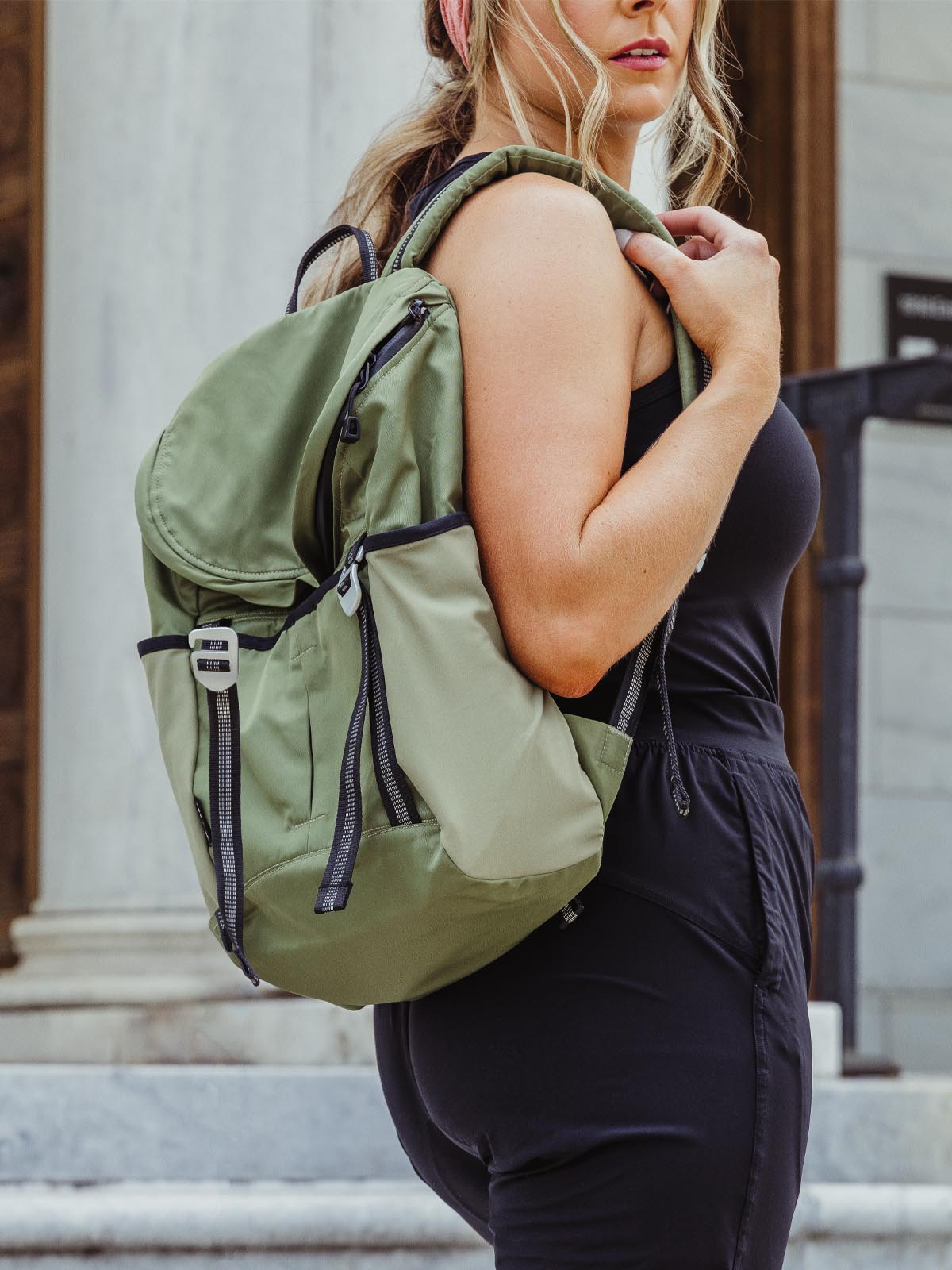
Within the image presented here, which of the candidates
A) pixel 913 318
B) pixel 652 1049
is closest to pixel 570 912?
pixel 652 1049

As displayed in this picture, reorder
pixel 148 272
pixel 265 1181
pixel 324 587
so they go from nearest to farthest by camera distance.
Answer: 1. pixel 324 587
2. pixel 265 1181
3. pixel 148 272

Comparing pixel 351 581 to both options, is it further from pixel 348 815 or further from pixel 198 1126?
pixel 198 1126

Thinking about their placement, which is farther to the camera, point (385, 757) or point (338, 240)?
point (338, 240)

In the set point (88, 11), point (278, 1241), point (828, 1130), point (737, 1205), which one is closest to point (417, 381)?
point (737, 1205)

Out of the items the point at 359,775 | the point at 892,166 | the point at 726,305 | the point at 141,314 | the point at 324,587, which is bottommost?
the point at 359,775

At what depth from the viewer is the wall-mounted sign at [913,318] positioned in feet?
20.6

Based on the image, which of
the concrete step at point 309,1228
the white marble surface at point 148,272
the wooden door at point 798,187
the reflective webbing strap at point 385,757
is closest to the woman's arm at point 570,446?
the reflective webbing strap at point 385,757

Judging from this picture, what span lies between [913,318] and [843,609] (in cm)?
259

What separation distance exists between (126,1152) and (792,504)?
2239 mm

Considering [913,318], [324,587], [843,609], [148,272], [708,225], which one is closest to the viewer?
[324,587]

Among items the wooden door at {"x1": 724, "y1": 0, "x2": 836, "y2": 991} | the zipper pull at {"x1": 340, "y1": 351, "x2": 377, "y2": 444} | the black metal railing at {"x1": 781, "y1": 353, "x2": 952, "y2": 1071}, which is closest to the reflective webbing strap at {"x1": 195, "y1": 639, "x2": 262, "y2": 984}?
the zipper pull at {"x1": 340, "y1": 351, "x2": 377, "y2": 444}

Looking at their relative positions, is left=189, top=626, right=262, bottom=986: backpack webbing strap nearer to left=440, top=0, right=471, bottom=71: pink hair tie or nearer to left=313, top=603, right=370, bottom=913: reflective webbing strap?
left=313, top=603, right=370, bottom=913: reflective webbing strap

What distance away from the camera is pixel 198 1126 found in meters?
3.28

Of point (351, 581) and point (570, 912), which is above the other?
point (351, 581)
